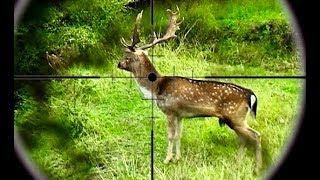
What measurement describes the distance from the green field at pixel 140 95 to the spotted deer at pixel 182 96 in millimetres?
17

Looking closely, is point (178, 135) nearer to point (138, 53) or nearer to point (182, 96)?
point (182, 96)

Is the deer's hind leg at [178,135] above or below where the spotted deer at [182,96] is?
below

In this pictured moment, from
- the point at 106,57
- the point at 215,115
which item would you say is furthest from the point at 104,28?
the point at 215,115

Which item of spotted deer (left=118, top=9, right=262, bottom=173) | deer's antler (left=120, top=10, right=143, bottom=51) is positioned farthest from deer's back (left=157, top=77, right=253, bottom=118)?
deer's antler (left=120, top=10, right=143, bottom=51)

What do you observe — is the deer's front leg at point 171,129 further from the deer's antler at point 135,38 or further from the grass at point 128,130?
the deer's antler at point 135,38

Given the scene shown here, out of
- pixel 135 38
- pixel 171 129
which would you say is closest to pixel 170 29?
pixel 135 38

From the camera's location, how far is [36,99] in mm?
3652

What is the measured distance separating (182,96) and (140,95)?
0.32 ft

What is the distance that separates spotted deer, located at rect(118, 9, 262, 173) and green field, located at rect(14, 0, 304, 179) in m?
0.02

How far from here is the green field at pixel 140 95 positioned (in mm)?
3645

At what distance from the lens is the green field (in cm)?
364

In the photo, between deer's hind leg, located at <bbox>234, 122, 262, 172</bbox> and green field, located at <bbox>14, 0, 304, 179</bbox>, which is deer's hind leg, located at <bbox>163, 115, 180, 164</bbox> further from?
deer's hind leg, located at <bbox>234, 122, 262, 172</bbox>

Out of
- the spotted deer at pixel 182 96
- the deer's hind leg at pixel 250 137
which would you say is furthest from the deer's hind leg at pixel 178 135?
the deer's hind leg at pixel 250 137

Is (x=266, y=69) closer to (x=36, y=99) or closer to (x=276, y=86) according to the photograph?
(x=276, y=86)
